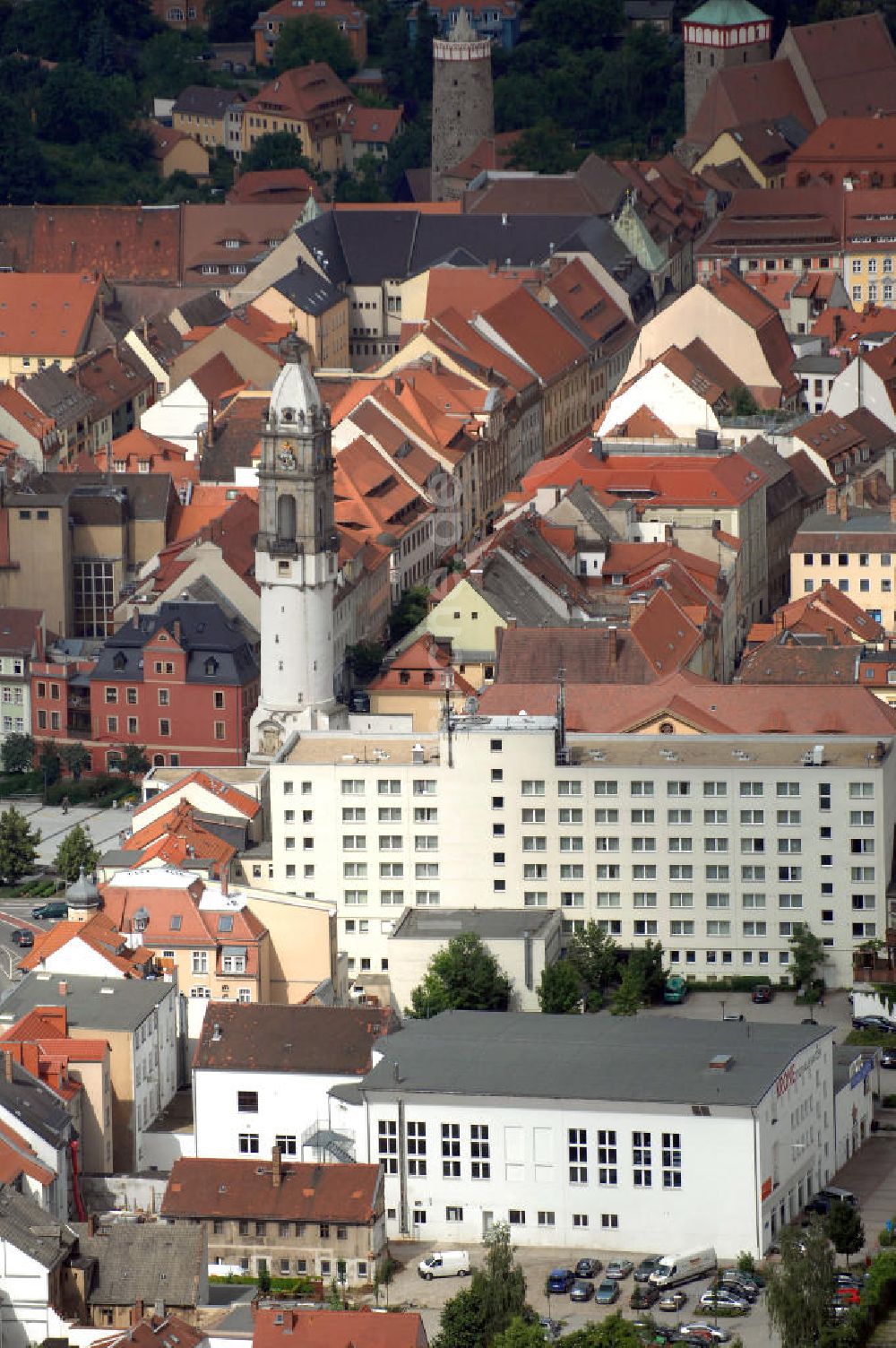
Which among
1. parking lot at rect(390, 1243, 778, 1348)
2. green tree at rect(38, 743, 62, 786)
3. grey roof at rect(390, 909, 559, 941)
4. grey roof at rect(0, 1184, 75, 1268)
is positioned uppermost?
green tree at rect(38, 743, 62, 786)

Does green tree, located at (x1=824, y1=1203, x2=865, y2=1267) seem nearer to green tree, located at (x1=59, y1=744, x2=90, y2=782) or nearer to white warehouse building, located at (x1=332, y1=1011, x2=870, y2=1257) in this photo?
white warehouse building, located at (x1=332, y1=1011, x2=870, y2=1257)

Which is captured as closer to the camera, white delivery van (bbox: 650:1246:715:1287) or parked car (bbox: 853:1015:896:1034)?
white delivery van (bbox: 650:1246:715:1287)

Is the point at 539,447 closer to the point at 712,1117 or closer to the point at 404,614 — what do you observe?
Result: the point at 404,614

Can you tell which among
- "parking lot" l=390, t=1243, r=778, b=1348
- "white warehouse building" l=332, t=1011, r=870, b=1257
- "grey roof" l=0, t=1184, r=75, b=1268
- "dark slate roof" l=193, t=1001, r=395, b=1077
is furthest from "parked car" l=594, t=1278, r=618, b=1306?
"grey roof" l=0, t=1184, r=75, b=1268

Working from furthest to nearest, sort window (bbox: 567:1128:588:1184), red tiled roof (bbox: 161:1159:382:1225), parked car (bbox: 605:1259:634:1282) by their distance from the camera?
window (bbox: 567:1128:588:1184) < red tiled roof (bbox: 161:1159:382:1225) < parked car (bbox: 605:1259:634:1282)

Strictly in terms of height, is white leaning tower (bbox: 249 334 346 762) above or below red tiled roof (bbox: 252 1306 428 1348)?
above

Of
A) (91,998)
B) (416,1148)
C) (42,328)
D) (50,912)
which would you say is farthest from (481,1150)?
(42,328)

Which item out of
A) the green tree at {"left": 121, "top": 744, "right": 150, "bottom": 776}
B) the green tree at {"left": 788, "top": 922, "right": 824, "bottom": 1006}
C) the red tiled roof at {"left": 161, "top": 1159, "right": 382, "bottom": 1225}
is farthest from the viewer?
the green tree at {"left": 121, "top": 744, "right": 150, "bottom": 776}
